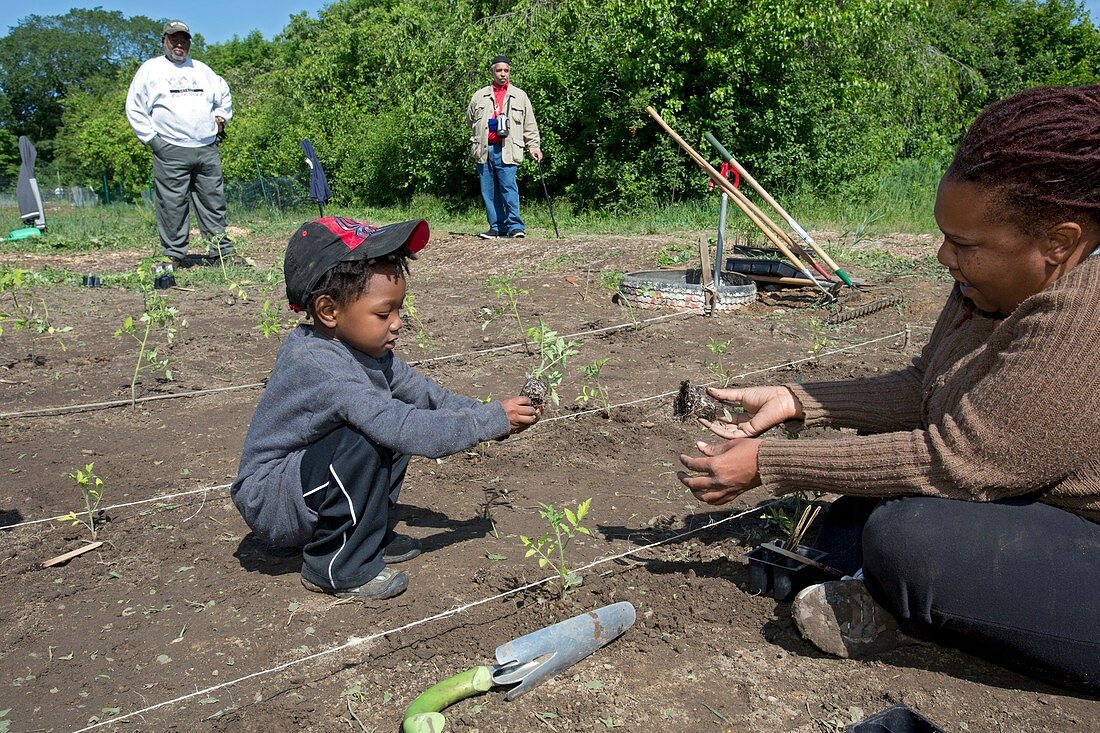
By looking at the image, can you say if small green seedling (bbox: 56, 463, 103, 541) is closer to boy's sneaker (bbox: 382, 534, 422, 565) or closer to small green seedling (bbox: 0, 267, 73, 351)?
boy's sneaker (bbox: 382, 534, 422, 565)

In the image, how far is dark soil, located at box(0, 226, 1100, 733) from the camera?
2.02 m

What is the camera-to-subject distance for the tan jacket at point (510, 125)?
34.2 ft

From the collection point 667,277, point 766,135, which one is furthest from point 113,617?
point 766,135

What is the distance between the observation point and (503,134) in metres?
10.4

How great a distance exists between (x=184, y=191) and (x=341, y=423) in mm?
6432

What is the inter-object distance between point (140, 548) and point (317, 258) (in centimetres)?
125

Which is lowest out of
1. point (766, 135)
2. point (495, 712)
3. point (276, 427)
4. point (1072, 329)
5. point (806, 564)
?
point (495, 712)

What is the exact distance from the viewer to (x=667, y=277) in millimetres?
6688

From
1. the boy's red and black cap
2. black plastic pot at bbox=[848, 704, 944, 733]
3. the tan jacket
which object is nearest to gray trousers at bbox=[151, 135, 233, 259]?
the tan jacket

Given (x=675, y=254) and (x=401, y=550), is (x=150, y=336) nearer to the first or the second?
(x=401, y=550)

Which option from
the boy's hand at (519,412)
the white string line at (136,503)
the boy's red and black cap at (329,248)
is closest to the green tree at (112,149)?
the white string line at (136,503)

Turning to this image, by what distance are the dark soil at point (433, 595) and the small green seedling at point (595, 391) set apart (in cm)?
4

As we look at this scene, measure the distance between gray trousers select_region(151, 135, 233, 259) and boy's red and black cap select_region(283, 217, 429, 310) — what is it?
18.6 ft

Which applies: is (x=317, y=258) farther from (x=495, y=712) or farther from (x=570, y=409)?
(x=570, y=409)
